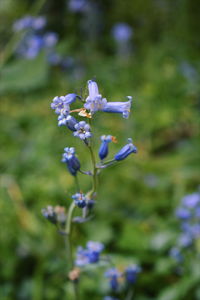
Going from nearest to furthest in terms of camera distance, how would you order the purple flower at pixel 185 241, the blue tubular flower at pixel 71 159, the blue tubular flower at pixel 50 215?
the blue tubular flower at pixel 71 159 → the blue tubular flower at pixel 50 215 → the purple flower at pixel 185 241

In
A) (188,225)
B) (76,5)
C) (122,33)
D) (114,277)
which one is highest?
(76,5)

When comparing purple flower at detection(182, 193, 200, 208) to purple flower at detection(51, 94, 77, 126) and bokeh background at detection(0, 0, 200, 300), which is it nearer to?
bokeh background at detection(0, 0, 200, 300)

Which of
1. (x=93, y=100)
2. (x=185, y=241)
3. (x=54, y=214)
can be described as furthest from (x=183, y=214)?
(x=93, y=100)

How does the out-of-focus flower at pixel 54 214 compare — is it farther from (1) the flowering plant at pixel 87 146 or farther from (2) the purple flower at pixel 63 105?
(2) the purple flower at pixel 63 105

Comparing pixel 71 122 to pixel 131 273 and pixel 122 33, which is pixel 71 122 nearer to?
pixel 131 273

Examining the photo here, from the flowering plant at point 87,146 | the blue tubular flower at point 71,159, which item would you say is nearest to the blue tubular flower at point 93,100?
the flowering plant at point 87,146

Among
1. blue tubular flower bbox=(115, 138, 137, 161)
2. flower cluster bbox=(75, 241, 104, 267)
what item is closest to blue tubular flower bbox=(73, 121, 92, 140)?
blue tubular flower bbox=(115, 138, 137, 161)
